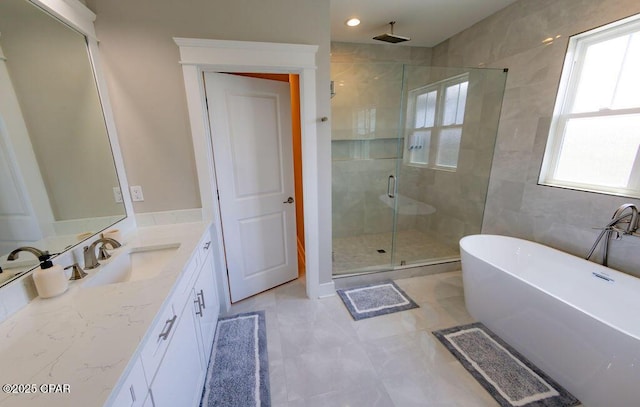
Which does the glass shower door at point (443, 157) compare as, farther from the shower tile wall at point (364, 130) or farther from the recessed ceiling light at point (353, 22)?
the recessed ceiling light at point (353, 22)

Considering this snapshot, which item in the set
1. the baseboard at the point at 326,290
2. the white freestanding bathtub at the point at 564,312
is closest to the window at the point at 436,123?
the white freestanding bathtub at the point at 564,312

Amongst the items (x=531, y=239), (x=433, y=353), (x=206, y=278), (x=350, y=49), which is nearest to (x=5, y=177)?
(x=206, y=278)

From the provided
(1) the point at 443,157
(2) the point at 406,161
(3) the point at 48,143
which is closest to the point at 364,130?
(2) the point at 406,161

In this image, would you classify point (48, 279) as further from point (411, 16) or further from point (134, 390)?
point (411, 16)

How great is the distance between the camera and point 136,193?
1796 mm

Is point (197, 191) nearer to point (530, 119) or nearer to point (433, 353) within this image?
point (433, 353)

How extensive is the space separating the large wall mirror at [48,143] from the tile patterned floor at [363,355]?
1.38 metres

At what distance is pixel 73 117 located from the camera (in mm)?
1402

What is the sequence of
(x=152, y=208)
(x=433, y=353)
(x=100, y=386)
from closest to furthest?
(x=100, y=386) < (x=433, y=353) < (x=152, y=208)

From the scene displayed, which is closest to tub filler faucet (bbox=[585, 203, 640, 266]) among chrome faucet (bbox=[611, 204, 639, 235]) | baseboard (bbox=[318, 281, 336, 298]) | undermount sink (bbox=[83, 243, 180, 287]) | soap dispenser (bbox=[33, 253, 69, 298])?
chrome faucet (bbox=[611, 204, 639, 235])

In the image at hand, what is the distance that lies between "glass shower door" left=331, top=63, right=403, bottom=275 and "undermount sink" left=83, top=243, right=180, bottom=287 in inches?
70.6

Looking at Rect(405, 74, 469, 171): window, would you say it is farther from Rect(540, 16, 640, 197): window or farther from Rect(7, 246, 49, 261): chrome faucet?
Rect(7, 246, 49, 261): chrome faucet

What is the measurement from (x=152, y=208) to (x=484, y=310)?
2691 millimetres

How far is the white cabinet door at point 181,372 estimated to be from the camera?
3.01 ft
